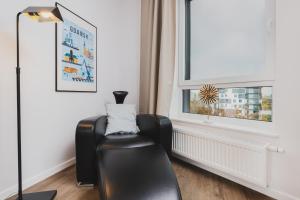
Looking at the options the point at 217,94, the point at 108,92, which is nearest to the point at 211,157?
the point at 217,94

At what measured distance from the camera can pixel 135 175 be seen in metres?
1.16

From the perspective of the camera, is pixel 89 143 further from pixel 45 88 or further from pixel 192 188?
pixel 192 188

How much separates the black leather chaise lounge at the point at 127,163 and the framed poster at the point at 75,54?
65 cm

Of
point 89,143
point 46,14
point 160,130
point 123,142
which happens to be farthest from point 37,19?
point 160,130

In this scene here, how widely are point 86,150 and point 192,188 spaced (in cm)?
106

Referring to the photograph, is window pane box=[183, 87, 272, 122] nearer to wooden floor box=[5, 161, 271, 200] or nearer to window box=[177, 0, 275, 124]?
window box=[177, 0, 275, 124]

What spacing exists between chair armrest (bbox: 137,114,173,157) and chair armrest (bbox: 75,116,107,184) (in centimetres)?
57

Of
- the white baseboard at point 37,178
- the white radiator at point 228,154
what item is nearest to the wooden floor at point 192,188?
the white baseboard at point 37,178

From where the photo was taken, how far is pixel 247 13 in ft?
5.66

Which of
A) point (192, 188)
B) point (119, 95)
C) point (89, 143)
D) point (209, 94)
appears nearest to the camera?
point (89, 143)

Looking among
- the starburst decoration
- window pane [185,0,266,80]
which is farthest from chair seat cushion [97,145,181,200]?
window pane [185,0,266,80]

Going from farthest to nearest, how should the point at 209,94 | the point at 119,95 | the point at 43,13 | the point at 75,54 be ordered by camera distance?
1. the point at 119,95
2. the point at 75,54
3. the point at 209,94
4. the point at 43,13

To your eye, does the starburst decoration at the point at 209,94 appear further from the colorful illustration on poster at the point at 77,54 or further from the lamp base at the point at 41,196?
the lamp base at the point at 41,196

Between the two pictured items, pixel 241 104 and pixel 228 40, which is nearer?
pixel 241 104
